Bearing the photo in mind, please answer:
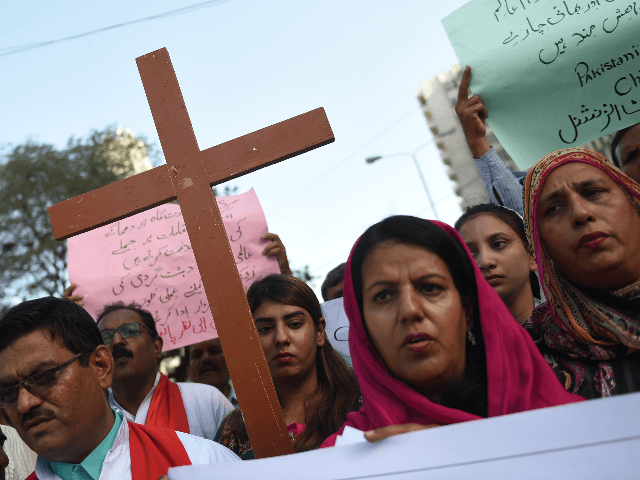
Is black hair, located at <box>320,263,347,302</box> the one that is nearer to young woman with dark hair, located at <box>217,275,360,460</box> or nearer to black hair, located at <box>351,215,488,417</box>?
young woman with dark hair, located at <box>217,275,360,460</box>

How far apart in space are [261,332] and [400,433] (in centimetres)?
146

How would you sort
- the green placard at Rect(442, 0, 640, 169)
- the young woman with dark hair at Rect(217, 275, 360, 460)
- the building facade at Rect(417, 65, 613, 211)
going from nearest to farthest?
the young woman with dark hair at Rect(217, 275, 360, 460) → the green placard at Rect(442, 0, 640, 169) → the building facade at Rect(417, 65, 613, 211)

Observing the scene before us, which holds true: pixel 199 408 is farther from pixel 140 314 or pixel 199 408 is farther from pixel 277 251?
pixel 277 251

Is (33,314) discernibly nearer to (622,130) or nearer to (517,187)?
(517,187)

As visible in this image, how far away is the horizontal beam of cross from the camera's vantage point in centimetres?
191

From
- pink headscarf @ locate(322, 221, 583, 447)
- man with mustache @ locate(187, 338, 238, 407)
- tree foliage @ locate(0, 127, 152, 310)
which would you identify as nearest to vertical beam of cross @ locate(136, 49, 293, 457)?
A: pink headscarf @ locate(322, 221, 583, 447)

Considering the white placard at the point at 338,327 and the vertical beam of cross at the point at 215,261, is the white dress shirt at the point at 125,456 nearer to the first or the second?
the vertical beam of cross at the point at 215,261

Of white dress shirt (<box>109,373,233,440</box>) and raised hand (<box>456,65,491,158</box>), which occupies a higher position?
raised hand (<box>456,65,491,158</box>)


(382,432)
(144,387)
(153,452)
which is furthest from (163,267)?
(382,432)

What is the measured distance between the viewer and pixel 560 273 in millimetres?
1742

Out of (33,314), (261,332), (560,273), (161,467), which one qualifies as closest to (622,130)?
(560,273)

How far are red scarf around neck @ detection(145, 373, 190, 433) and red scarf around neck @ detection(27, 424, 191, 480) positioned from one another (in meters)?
0.91

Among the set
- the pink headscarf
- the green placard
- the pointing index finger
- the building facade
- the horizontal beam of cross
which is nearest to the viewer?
the pink headscarf

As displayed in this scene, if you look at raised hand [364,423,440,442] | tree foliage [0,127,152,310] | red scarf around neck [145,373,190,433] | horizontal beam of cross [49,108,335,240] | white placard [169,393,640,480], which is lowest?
white placard [169,393,640,480]
